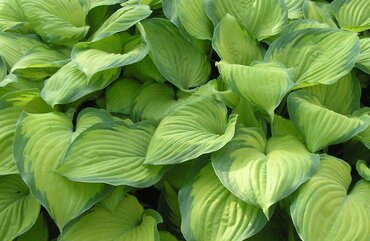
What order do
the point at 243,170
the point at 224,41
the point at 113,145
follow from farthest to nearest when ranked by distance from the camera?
the point at 224,41, the point at 113,145, the point at 243,170

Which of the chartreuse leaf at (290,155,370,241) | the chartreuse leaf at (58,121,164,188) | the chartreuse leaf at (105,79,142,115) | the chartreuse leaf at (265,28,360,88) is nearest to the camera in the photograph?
the chartreuse leaf at (290,155,370,241)

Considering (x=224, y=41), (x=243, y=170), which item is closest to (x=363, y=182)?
(x=243, y=170)

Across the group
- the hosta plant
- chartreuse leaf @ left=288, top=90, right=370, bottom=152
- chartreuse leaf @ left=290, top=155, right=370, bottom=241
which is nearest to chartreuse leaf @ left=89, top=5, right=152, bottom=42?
the hosta plant

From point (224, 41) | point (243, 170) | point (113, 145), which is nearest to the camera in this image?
point (243, 170)

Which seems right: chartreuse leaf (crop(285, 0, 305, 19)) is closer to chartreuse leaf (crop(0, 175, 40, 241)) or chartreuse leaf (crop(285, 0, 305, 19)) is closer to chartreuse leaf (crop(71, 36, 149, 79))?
chartreuse leaf (crop(71, 36, 149, 79))

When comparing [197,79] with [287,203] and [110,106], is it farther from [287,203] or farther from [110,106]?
[287,203]

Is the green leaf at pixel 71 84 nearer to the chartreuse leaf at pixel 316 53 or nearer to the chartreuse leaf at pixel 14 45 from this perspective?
the chartreuse leaf at pixel 14 45

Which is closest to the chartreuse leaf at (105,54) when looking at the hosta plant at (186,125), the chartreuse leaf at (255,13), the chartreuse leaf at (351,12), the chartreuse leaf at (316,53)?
the hosta plant at (186,125)
